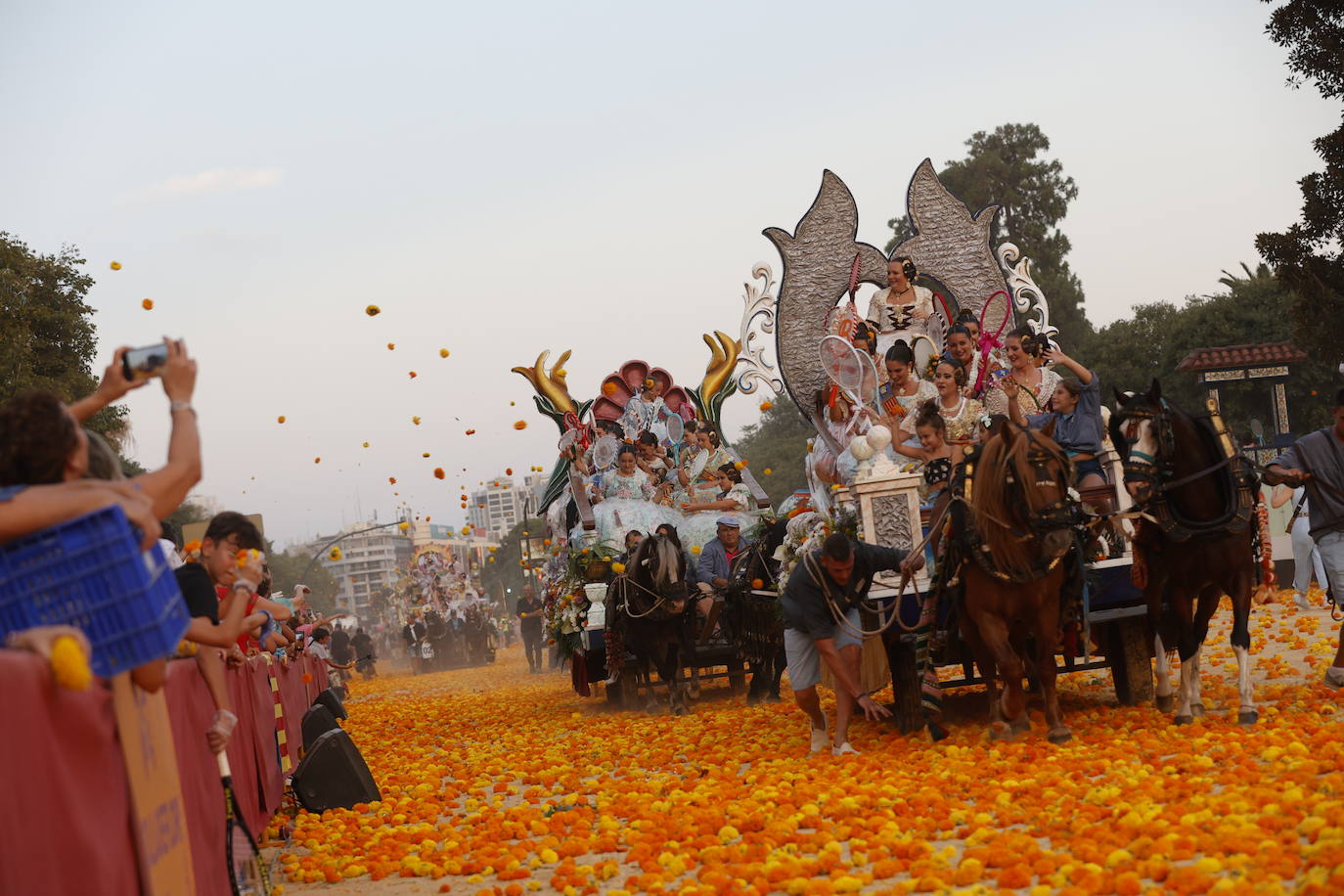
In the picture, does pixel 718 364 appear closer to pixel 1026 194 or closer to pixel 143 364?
pixel 143 364

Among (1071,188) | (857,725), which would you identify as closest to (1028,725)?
(857,725)

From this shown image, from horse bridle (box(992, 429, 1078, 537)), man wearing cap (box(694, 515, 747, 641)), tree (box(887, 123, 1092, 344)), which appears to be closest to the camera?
horse bridle (box(992, 429, 1078, 537))

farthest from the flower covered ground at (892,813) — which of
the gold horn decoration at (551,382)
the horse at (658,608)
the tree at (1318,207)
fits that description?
the tree at (1318,207)

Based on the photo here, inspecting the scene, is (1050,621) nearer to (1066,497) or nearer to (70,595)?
(1066,497)

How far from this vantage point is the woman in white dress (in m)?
10.6

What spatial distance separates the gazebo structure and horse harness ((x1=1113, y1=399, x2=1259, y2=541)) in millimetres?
24129

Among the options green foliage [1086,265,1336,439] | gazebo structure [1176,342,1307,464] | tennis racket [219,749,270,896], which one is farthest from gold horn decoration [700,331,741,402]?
green foliage [1086,265,1336,439]

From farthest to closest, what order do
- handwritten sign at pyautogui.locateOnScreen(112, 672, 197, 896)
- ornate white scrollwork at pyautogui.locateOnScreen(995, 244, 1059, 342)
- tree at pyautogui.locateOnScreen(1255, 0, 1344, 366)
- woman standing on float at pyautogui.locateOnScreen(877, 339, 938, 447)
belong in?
tree at pyautogui.locateOnScreen(1255, 0, 1344, 366) < ornate white scrollwork at pyautogui.locateOnScreen(995, 244, 1059, 342) < woman standing on float at pyautogui.locateOnScreen(877, 339, 938, 447) < handwritten sign at pyautogui.locateOnScreen(112, 672, 197, 896)

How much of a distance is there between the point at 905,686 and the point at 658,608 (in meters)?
4.54

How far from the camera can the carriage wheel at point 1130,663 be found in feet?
32.7

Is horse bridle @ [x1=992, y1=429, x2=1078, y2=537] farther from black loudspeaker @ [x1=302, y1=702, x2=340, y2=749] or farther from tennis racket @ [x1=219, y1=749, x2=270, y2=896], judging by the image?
black loudspeaker @ [x1=302, y1=702, x2=340, y2=749]

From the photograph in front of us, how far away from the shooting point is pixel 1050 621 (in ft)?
28.2

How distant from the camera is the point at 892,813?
671 centimetres

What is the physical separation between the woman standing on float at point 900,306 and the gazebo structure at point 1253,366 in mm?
20980
